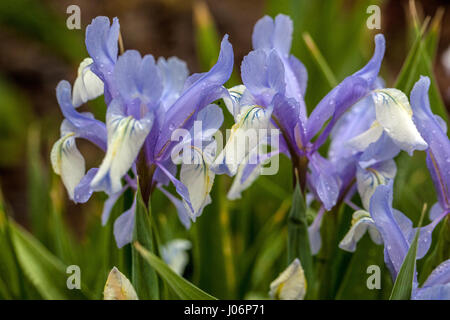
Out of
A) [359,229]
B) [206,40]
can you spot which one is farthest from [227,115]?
[359,229]

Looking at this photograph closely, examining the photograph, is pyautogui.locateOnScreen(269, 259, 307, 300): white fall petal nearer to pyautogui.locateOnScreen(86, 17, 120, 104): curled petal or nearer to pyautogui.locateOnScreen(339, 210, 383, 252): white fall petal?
pyautogui.locateOnScreen(339, 210, 383, 252): white fall petal

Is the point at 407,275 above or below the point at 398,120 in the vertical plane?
below

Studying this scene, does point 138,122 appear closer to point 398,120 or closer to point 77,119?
point 77,119

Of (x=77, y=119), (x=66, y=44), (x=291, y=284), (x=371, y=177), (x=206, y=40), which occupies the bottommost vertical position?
(x=291, y=284)

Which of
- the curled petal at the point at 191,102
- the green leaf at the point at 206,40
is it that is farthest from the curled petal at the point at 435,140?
the green leaf at the point at 206,40
